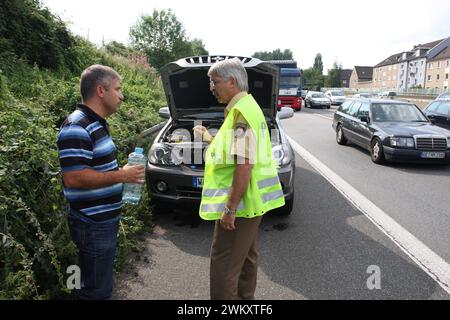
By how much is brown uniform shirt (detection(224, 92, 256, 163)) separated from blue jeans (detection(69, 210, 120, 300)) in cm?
96

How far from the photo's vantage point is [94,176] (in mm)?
2186

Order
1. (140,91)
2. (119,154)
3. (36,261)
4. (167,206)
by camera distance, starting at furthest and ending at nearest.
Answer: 1. (140,91)
2. (119,154)
3. (167,206)
4. (36,261)

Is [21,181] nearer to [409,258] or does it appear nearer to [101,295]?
[101,295]

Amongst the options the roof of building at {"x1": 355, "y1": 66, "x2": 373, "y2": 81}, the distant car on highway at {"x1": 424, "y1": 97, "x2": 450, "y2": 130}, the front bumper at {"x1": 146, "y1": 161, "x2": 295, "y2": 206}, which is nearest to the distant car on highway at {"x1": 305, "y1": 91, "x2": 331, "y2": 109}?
the distant car on highway at {"x1": 424, "y1": 97, "x2": 450, "y2": 130}

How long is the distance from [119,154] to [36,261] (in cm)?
261

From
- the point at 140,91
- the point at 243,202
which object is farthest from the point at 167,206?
the point at 140,91

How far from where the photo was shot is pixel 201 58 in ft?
16.8

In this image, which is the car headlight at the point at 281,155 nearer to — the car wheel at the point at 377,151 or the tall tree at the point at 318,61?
the car wheel at the point at 377,151

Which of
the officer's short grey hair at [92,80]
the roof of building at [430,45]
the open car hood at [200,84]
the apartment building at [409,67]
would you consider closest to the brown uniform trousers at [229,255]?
the officer's short grey hair at [92,80]

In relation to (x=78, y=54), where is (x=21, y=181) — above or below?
below

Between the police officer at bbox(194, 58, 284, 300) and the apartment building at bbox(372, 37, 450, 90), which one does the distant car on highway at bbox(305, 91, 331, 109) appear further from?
the apartment building at bbox(372, 37, 450, 90)

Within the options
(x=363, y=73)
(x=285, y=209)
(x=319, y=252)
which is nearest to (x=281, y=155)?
(x=285, y=209)

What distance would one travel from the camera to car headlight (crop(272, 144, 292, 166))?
15.0 ft

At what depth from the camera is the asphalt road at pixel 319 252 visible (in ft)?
10.4
